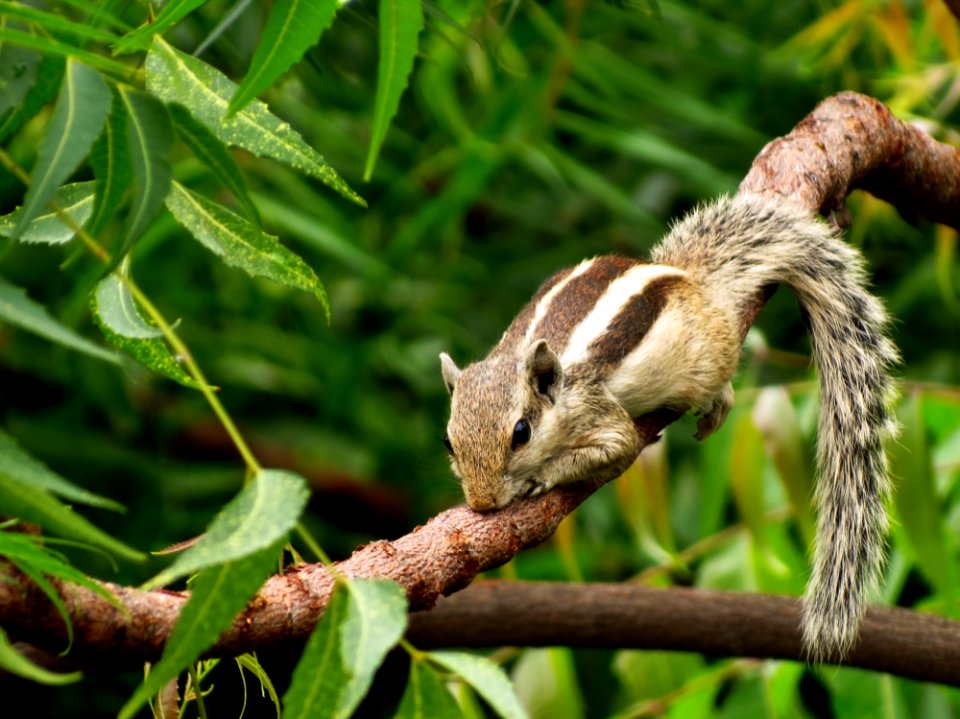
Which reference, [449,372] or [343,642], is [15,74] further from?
[449,372]

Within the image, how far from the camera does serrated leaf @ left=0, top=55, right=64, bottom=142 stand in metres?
1.30

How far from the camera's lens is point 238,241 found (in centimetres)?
143

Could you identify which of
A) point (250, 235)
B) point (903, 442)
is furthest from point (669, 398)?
point (250, 235)

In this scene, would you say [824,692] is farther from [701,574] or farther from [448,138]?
[448,138]

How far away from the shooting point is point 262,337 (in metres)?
4.36

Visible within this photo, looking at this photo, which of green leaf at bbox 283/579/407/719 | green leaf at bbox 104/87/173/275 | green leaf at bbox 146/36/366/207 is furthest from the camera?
green leaf at bbox 146/36/366/207

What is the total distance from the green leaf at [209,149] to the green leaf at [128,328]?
16cm

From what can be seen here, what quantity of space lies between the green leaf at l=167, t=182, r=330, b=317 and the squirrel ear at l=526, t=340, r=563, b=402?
3.31ft

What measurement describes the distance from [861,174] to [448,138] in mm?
2291

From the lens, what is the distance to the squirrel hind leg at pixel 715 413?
2.59 metres

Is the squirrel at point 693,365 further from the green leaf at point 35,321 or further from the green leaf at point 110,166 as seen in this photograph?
the green leaf at point 35,321

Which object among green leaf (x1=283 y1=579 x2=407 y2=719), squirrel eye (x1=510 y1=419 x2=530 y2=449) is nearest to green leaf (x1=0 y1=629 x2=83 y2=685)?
green leaf (x1=283 y1=579 x2=407 y2=719)

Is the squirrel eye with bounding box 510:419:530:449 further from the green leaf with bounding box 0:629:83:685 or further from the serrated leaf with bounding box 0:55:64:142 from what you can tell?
the green leaf with bounding box 0:629:83:685

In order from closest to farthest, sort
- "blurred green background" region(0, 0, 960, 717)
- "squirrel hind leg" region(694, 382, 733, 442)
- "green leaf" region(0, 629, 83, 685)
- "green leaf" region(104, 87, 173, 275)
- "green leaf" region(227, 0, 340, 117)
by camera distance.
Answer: "green leaf" region(0, 629, 83, 685) → "green leaf" region(104, 87, 173, 275) → "green leaf" region(227, 0, 340, 117) → "squirrel hind leg" region(694, 382, 733, 442) → "blurred green background" region(0, 0, 960, 717)
